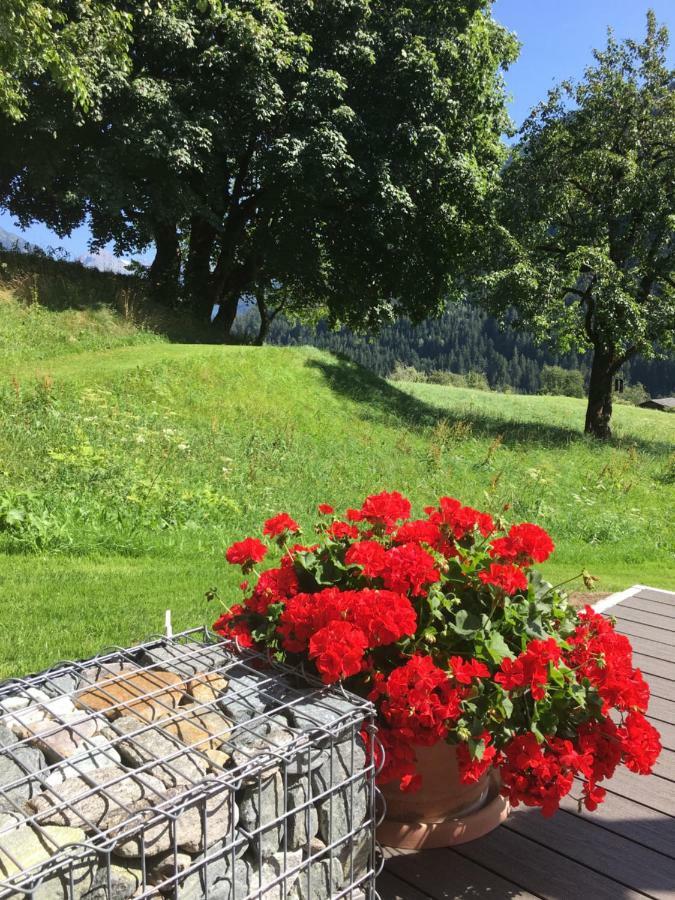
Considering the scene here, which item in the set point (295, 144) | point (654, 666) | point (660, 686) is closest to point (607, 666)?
point (660, 686)

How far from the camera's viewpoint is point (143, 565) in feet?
20.9

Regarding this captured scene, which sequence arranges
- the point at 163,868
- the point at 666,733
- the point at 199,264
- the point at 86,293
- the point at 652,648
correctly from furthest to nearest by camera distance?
the point at 199,264 < the point at 86,293 < the point at 652,648 < the point at 666,733 < the point at 163,868

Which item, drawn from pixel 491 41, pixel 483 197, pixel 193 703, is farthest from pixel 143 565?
pixel 491 41

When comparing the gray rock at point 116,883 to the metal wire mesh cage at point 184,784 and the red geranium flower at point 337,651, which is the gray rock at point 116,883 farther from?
the red geranium flower at point 337,651

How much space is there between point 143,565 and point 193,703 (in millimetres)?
4355

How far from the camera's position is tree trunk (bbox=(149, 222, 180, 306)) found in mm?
19797

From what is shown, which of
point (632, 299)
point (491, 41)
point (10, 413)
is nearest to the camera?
point (10, 413)

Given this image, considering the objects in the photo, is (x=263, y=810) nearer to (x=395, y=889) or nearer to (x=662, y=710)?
(x=395, y=889)

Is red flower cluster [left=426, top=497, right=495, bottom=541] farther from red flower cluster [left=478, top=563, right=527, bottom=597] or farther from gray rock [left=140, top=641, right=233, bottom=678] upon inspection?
gray rock [left=140, top=641, right=233, bottom=678]

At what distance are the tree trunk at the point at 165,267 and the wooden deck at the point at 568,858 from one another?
18580mm

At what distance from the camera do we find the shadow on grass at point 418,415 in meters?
14.5

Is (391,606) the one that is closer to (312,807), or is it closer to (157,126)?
(312,807)

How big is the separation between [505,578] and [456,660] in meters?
0.36

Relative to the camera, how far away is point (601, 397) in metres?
17.4
